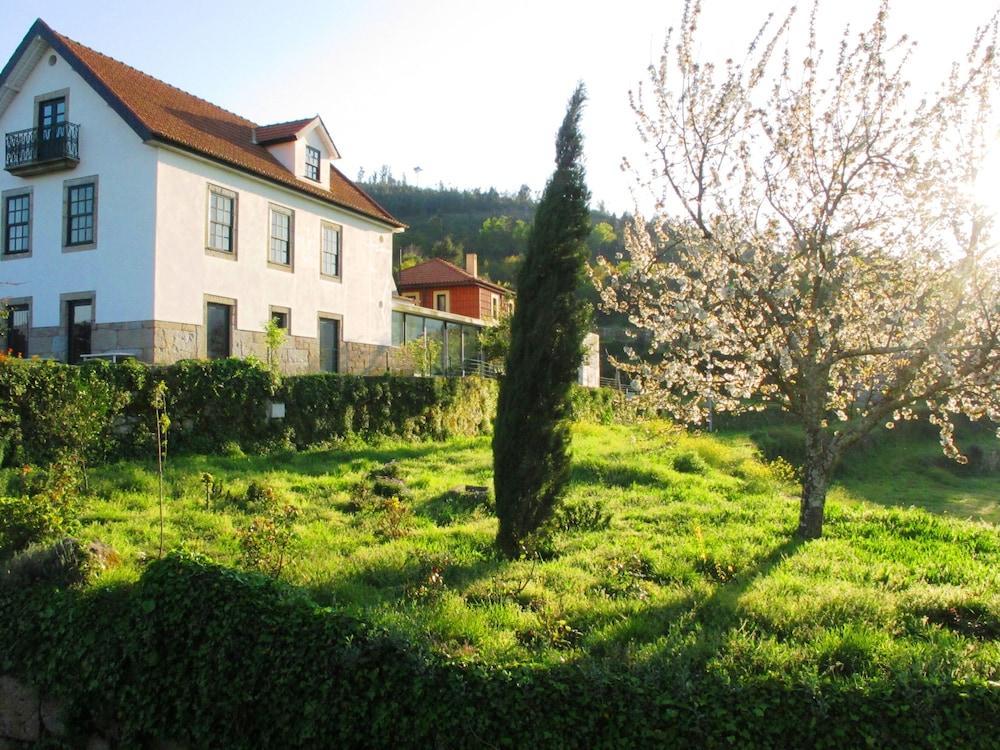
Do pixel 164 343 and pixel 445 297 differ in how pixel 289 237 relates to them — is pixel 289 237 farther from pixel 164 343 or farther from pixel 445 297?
pixel 445 297

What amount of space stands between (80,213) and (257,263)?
13.7 feet

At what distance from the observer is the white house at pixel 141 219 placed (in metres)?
16.9

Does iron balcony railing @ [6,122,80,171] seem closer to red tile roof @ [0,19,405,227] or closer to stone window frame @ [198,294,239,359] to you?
red tile roof @ [0,19,405,227]

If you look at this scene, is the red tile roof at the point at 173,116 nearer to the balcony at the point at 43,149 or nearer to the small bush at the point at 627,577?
the balcony at the point at 43,149

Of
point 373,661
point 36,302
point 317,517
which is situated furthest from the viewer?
point 36,302

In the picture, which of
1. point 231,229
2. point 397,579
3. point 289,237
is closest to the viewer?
point 397,579

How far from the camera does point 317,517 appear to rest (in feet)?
28.5

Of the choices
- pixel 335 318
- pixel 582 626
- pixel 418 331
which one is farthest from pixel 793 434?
pixel 582 626

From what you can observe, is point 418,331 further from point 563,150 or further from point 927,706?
point 927,706

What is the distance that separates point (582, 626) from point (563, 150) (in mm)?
4573

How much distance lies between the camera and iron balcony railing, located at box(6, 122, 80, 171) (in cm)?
1764

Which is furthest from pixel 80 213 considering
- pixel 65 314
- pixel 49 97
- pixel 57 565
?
pixel 57 565

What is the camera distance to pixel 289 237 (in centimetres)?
2062

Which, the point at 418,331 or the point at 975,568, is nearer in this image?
the point at 975,568
